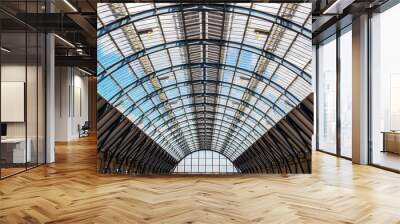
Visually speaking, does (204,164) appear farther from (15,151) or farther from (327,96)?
(327,96)

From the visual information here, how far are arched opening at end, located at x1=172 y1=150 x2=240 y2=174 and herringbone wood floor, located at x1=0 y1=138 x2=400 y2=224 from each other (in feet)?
3.52

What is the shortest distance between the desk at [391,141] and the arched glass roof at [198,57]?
2.75 metres

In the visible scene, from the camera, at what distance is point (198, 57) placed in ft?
27.0

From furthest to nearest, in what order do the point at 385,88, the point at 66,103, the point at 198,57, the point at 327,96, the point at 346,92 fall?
the point at 66,103, the point at 327,96, the point at 346,92, the point at 385,88, the point at 198,57

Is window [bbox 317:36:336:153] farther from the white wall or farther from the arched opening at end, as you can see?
the white wall

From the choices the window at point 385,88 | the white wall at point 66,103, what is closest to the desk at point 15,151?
the window at point 385,88

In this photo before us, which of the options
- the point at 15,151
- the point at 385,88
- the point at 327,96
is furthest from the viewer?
the point at 327,96

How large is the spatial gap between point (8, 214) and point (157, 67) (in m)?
4.35

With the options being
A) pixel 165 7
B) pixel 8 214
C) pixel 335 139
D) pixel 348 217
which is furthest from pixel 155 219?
pixel 335 139

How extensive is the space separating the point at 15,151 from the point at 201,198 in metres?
4.97

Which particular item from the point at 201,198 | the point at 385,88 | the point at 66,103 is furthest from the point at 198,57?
the point at 66,103

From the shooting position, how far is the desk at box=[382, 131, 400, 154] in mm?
9344

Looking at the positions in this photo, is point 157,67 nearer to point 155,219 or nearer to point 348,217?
point 155,219

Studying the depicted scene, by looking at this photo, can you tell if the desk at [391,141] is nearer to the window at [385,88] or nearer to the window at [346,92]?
the window at [385,88]
